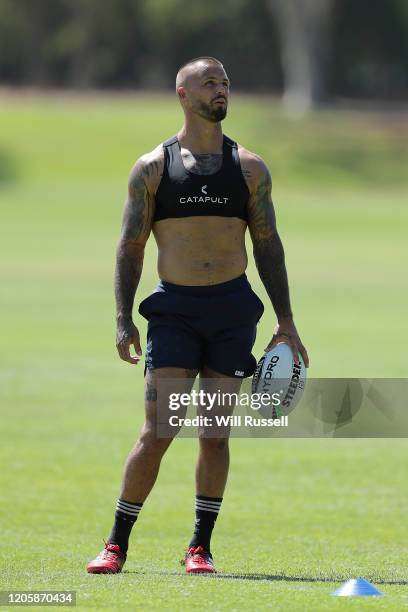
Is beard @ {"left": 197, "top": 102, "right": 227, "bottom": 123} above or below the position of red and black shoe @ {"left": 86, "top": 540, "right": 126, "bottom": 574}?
above

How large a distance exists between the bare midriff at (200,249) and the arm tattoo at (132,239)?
0.37 feet

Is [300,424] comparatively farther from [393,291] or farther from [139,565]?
[393,291]

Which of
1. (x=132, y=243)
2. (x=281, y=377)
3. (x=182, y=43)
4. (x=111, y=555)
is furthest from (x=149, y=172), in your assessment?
(x=182, y=43)

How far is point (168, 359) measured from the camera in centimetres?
710

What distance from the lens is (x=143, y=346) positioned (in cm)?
1783

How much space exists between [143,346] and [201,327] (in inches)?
421

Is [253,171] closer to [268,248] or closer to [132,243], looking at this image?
[268,248]

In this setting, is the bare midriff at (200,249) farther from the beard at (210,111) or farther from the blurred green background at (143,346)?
the blurred green background at (143,346)

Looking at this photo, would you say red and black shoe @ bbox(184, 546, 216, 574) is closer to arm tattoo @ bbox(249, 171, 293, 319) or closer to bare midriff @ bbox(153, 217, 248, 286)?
arm tattoo @ bbox(249, 171, 293, 319)

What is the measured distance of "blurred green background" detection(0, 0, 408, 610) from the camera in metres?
7.80

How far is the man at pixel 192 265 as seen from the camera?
7160mm

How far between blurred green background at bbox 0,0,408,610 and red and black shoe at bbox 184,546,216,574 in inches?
4.4

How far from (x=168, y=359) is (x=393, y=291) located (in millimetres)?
20914

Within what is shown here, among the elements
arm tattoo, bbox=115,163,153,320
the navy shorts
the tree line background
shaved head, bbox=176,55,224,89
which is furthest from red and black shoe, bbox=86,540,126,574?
the tree line background
